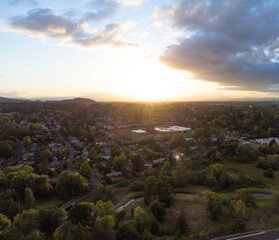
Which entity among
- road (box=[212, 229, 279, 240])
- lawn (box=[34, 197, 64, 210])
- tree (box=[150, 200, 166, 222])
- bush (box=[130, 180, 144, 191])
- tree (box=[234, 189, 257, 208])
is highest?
tree (box=[234, 189, 257, 208])

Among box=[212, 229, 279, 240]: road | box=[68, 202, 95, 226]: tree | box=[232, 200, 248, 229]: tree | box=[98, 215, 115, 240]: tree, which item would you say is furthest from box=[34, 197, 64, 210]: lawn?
box=[232, 200, 248, 229]: tree

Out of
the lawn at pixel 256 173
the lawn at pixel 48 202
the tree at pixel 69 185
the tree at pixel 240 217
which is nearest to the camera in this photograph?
the tree at pixel 240 217

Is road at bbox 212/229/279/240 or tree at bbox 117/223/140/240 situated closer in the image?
road at bbox 212/229/279/240

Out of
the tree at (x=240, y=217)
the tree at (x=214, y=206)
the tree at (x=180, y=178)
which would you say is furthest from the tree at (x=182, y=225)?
the tree at (x=180, y=178)

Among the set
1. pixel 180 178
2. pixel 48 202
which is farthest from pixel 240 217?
pixel 48 202

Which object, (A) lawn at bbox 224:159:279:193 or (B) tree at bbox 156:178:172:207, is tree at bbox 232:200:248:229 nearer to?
(B) tree at bbox 156:178:172:207

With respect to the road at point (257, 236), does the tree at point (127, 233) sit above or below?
below

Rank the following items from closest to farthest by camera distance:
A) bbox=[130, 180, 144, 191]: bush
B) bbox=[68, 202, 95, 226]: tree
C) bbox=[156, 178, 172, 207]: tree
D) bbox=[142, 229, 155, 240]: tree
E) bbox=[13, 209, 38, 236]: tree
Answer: bbox=[142, 229, 155, 240]: tree < bbox=[13, 209, 38, 236]: tree < bbox=[68, 202, 95, 226]: tree < bbox=[156, 178, 172, 207]: tree < bbox=[130, 180, 144, 191]: bush

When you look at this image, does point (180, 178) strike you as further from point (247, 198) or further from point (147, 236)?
point (147, 236)

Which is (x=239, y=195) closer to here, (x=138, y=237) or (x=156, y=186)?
(x=156, y=186)

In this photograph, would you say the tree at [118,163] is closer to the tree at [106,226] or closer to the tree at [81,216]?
the tree at [81,216]

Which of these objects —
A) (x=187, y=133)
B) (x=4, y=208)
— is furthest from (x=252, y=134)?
(x=4, y=208)

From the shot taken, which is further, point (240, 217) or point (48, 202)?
point (48, 202)
